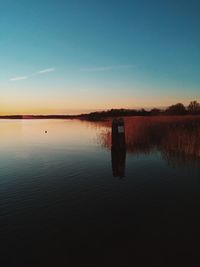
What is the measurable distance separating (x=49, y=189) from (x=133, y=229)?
4.71 meters

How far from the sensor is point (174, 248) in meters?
6.41

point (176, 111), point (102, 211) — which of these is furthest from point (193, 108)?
point (102, 211)

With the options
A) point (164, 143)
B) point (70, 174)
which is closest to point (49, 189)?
point (70, 174)

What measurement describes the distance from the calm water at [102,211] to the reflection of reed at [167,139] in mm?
222

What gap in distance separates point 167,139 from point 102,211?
44.8ft

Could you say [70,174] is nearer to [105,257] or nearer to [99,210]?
[99,210]

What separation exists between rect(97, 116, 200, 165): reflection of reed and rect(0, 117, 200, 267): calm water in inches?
8.7

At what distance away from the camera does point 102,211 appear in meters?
8.77

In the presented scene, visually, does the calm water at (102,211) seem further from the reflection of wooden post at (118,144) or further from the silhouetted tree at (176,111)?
the silhouetted tree at (176,111)

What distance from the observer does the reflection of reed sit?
17.3 meters

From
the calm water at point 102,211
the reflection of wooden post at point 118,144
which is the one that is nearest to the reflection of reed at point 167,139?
the calm water at point 102,211

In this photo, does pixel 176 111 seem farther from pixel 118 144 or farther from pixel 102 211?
pixel 102 211

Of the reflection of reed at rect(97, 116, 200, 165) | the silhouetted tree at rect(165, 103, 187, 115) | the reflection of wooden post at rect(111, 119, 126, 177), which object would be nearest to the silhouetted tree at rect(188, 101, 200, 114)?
the silhouetted tree at rect(165, 103, 187, 115)

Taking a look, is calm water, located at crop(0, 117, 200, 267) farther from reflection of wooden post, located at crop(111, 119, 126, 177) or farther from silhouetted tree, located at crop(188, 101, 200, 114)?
silhouetted tree, located at crop(188, 101, 200, 114)
